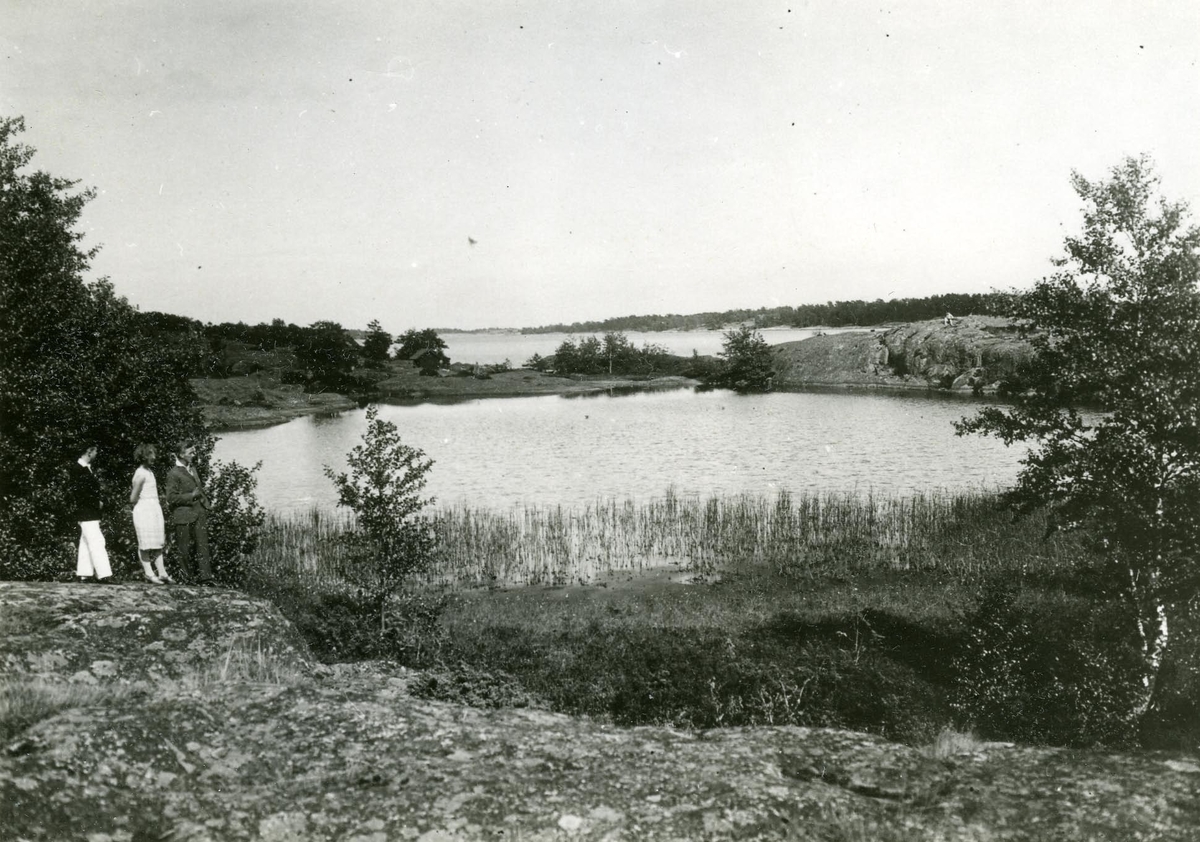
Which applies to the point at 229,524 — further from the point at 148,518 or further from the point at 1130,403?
the point at 1130,403

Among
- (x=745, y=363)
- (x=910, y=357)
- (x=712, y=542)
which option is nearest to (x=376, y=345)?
(x=745, y=363)

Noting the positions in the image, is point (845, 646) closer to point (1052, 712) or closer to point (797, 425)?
point (1052, 712)

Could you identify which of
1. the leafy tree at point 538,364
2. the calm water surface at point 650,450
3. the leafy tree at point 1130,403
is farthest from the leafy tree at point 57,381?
the leafy tree at point 538,364

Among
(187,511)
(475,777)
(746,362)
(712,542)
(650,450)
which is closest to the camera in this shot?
(475,777)

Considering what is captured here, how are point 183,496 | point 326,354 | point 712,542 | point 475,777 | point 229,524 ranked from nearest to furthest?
point 475,777 < point 183,496 < point 229,524 < point 712,542 < point 326,354

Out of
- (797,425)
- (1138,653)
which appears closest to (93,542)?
(1138,653)

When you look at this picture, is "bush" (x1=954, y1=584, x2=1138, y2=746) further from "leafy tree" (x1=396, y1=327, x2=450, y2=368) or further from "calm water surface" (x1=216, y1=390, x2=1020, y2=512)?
"leafy tree" (x1=396, y1=327, x2=450, y2=368)

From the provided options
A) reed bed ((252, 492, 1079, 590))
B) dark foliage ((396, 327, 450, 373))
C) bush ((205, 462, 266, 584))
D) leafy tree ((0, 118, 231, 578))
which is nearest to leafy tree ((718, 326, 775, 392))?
dark foliage ((396, 327, 450, 373))
